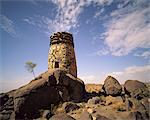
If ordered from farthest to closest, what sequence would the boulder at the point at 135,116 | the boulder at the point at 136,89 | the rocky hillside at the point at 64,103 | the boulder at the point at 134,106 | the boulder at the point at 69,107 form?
1. the boulder at the point at 136,89
2. the boulder at the point at 69,107
3. the boulder at the point at 134,106
4. the rocky hillside at the point at 64,103
5. the boulder at the point at 135,116

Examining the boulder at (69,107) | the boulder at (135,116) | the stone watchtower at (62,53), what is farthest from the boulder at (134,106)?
the stone watchtower at (62,53)

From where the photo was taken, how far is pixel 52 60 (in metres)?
22.2

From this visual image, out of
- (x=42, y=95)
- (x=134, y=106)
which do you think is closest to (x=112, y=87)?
(x=134, y=106)

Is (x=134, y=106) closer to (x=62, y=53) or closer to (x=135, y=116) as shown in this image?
(x=135, y=116)

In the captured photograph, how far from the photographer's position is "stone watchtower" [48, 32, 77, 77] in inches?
854

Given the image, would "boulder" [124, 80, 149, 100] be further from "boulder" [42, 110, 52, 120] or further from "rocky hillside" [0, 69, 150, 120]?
"boulder" [42, 110, 52, 120]

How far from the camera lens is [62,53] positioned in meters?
21.8

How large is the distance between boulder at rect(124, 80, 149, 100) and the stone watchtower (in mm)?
6921

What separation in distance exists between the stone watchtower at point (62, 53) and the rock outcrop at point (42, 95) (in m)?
3.88

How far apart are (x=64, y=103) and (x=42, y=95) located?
2072 millimetres

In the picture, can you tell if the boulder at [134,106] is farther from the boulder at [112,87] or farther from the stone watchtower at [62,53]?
the stone watchtower at [62,53]

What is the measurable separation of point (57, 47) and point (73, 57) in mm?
2497

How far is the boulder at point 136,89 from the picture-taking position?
17587 millimetres

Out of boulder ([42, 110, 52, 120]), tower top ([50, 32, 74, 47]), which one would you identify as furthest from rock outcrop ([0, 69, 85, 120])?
tower top ([50, 32, 74, 47])
